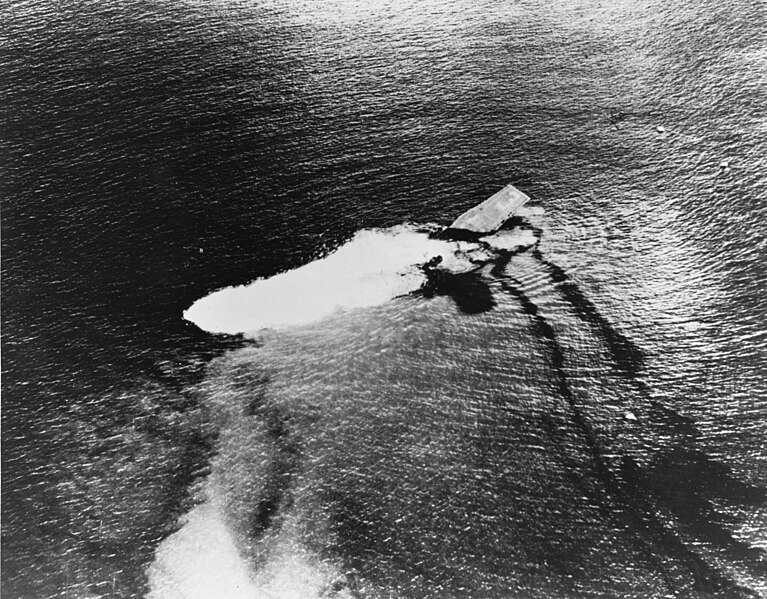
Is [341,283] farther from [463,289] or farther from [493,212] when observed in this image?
[493,212]

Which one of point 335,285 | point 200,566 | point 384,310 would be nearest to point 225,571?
point 200,566

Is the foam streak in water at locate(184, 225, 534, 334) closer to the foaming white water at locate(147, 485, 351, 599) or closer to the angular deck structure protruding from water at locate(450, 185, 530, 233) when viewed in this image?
the angular deck structure protruding from water at locate(450, 185, 530, 233)

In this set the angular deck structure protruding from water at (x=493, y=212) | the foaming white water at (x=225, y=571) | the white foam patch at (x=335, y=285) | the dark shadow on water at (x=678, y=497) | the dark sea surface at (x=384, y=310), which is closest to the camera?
the foaming white water at (x=225, y=571)

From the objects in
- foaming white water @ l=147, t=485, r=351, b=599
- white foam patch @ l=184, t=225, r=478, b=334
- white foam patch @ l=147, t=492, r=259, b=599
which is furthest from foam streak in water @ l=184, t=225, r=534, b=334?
foaming white water @ l=147, t=485, r=351, b=599

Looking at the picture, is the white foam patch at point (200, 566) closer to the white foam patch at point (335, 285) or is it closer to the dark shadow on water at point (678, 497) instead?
the white foam patch at point (335, 285)

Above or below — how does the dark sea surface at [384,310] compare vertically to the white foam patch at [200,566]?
above

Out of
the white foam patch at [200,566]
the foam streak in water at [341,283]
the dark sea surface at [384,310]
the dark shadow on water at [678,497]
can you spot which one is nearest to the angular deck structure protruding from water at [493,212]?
the foam streak in water at [341,283]

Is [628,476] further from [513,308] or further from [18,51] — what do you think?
[18,51]
